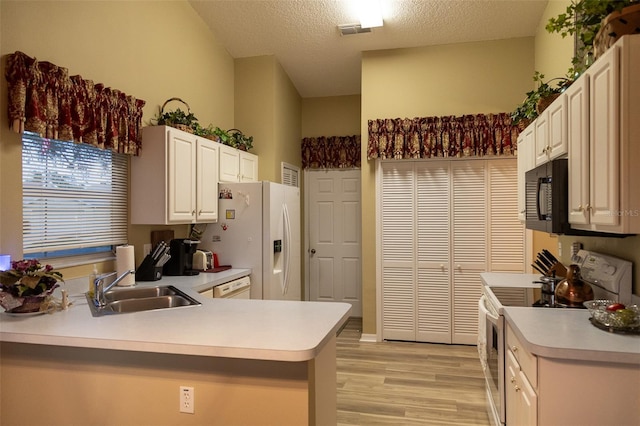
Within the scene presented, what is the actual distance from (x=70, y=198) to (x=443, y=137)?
3.41 meters

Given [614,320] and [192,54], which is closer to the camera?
[614,320]

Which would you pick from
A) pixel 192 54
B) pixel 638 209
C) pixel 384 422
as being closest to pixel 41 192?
pixel 192 54

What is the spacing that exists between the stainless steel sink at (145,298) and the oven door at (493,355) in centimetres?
176

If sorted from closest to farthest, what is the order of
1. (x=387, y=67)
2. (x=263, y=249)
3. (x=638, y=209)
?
(x=638, y=209) → (x=263, y=249) → (x=387, y=67)

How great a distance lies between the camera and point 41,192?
2.39 meters

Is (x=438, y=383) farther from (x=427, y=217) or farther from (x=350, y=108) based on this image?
(x=350, y=108)

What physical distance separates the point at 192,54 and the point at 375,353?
349 centimetres

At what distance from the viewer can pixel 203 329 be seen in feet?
5.50

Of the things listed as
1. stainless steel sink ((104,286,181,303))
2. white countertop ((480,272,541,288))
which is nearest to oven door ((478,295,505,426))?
white countertop ((480,272,541,288))

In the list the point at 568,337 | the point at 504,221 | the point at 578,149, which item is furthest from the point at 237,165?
the point at 568,337

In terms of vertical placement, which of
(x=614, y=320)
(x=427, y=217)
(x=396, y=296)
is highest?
(x=427, y=217)

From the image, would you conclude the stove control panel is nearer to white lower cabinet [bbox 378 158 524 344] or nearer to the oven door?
the oven door

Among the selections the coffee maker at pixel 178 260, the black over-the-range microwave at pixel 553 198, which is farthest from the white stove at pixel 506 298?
the coffee maker at pixel 178 260

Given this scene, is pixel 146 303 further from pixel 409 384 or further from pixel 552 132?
pixel 552 132
